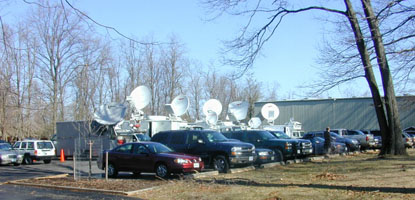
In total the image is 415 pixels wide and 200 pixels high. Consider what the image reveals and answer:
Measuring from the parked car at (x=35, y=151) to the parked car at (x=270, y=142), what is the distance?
12.2 meters

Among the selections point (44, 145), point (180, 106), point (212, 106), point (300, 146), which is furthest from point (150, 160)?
point (212, 106)

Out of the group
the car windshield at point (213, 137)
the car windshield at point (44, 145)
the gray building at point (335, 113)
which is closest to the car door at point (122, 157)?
the car windshield at point (213, 137)

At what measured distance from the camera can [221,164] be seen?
16.6 meters

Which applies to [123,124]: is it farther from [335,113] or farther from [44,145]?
[335,113]

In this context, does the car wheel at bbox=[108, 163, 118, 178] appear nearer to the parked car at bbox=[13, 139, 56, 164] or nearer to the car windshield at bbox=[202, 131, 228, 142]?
the car windshield at bbox=[202, 131, 228, 142]

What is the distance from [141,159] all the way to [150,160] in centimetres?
45

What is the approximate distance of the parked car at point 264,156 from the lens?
59.9 ft

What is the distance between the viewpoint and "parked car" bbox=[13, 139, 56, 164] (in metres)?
26.6

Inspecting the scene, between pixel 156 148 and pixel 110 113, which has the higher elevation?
pixel 110 113

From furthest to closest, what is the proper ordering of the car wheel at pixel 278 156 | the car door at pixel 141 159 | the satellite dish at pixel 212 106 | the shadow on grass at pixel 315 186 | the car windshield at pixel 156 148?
the satellite dish at pixel 212 106 → the car wheel at pixel 278 156 → the car windshield at pixel 156 148 → the car door at pixel 141 159 → the shadow on grass at pixel 315 186

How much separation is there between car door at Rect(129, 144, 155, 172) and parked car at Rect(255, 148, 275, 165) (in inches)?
190

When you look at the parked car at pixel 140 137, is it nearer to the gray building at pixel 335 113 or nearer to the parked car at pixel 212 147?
the parked car at pixel 212 147

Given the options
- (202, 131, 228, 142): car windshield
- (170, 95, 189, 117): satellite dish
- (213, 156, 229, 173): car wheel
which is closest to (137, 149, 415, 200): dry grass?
(213, 156, 229, 173): car wheel

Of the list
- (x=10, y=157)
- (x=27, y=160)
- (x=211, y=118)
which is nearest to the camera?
(x=10, y=157)
